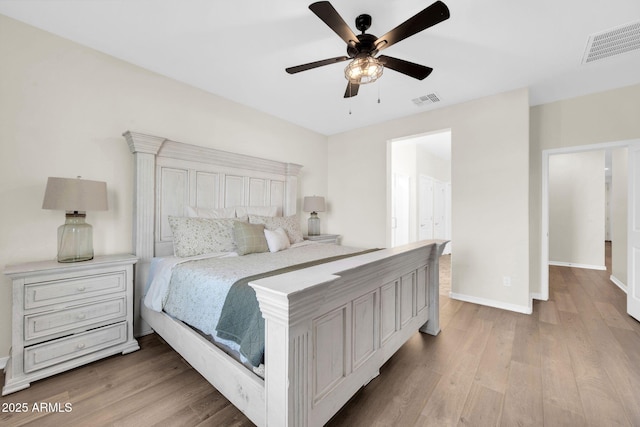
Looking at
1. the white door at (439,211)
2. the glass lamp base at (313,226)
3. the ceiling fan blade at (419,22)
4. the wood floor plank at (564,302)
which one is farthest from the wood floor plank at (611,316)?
the white door at (439,211)

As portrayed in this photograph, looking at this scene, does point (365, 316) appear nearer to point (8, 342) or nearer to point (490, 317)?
point (490, 317)

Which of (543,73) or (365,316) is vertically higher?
(543,73)

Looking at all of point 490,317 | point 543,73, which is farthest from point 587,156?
point 490,317

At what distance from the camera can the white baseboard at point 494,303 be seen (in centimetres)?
296

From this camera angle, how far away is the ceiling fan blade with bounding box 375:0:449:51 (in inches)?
53.3

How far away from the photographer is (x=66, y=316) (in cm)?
185

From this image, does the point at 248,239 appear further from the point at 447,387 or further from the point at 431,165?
the point at 431,165

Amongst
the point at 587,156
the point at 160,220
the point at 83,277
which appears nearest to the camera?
the point at 83,277

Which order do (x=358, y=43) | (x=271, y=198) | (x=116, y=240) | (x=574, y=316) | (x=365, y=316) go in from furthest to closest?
(x=271, y=198), (x=574, y=316), (x=116, y=240), (x=358, y=43), (x=365, y=316)

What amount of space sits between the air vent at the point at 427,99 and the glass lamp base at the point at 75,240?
372cm

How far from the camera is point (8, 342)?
194 cm

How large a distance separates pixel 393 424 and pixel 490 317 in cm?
209

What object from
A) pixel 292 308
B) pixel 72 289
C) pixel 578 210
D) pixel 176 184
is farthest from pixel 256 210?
pixel 578 210

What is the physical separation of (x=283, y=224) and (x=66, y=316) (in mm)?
2000
